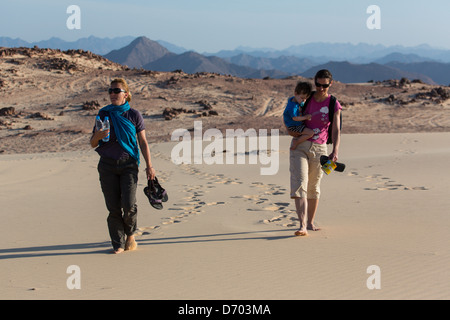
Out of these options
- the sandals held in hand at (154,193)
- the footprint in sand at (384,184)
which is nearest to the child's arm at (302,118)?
the sandals held in hand at (154,193)

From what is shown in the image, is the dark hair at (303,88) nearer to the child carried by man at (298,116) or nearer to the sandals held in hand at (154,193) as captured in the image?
the child carried by man at (298,116)

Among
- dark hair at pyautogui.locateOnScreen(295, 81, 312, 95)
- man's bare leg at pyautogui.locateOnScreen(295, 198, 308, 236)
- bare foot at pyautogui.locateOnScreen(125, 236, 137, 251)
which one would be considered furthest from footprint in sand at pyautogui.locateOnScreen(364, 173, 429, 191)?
bare foot at pyautogui.locateOnScreen(125, 236, 137, 251)

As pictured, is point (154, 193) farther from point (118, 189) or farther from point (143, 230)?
point (143, 230)

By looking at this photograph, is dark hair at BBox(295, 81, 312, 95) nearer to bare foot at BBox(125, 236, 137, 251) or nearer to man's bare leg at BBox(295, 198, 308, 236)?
man's bare leg at BBox(295, 198, 308, 236)

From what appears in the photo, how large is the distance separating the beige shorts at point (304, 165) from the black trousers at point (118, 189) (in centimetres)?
161

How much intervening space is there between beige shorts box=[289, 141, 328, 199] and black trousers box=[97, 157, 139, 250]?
5.29 ft

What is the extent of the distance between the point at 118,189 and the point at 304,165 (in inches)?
73.9

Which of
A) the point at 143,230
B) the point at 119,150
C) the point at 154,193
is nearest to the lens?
the point at 119,150

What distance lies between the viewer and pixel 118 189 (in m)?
4.49

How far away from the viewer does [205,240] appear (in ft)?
16.7

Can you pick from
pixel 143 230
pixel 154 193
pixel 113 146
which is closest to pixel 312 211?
pixel 154 193
